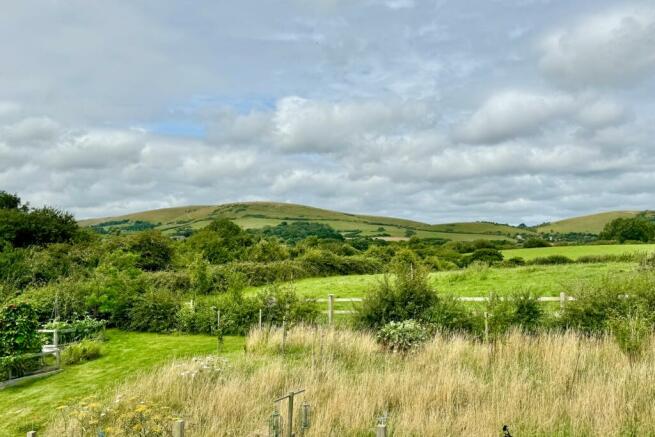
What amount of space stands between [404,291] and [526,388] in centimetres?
577

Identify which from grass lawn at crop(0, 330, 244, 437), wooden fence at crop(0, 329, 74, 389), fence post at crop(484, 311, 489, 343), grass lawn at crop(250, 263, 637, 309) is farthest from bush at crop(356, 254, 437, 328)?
wooden fence at crop(0, 329, 74, 389)

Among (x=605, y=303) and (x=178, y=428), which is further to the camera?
(x=605, y=303)

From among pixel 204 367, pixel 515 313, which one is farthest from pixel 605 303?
pixel 204 367

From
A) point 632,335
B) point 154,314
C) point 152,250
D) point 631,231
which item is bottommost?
point 154,314

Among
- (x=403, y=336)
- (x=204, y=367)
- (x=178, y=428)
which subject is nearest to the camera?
(x=178, y=428)

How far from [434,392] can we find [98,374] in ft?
27.6

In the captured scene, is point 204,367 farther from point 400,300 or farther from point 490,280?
point 490,280

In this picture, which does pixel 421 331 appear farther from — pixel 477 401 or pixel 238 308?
pixel 238 308

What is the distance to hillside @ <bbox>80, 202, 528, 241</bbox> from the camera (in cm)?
7162

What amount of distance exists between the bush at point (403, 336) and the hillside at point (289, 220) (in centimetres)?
5573

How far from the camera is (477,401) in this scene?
6.84 meters

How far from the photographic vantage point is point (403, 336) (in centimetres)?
1102

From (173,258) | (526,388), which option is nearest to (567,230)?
(173,258)

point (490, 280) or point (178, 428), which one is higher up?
point (178, 428)
